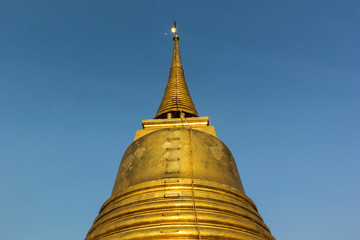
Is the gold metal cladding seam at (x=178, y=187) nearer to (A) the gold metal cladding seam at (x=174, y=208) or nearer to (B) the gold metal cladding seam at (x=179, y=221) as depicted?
(A) the gold metal cladding seam at (x=174, y=208)

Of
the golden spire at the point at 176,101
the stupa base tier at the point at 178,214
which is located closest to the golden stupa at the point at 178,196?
the stupa base tier at the point at 178,214

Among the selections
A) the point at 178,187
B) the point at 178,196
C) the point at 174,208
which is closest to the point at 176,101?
the point at 178,187

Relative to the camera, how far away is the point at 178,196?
5.08 meters

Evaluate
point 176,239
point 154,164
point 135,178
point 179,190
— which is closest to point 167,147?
point 154,164

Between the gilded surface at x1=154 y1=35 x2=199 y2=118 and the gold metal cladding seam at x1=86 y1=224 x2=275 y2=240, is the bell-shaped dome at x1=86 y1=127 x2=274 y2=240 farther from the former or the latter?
the gilded surface at x1=154 y1=35 x2=199 y2=118

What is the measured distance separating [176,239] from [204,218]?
1.91 ft

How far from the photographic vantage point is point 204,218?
462cm

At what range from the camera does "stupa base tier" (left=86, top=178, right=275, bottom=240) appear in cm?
440

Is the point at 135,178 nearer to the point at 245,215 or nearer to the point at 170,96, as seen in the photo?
the point at 245,215

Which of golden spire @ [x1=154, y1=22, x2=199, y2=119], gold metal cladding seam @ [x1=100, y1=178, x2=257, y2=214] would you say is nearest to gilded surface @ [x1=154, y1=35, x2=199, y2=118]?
golden spire @ [x1=154, y1=22, x2=199, y2=119]

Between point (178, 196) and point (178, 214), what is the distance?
17.8 inches

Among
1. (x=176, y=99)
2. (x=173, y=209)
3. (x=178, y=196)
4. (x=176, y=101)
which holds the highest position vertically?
(x=176, y=99)

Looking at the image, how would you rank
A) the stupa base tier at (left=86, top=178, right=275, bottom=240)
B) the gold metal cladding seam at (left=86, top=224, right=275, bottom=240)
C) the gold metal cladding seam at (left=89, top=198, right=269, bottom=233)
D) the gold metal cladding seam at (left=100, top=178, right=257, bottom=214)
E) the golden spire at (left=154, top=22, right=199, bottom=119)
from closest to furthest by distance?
1. the gold metal cladding seam at (left=86, top=224, right=275, bottom=240)
2. the stupa base tier at (left=86, top=178, right=275, bottom=240)
3. the gold metal cladding seam at (left=89, top=198, right=269, bottom=233)
4. the gold metal cladding seam at (left=100, top=178, right=257, bottom=214)
5. the golden spire at (left=154, top=22, right=199, bottom=119)

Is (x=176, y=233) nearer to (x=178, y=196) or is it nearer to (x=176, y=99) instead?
(x=178, y=196)
